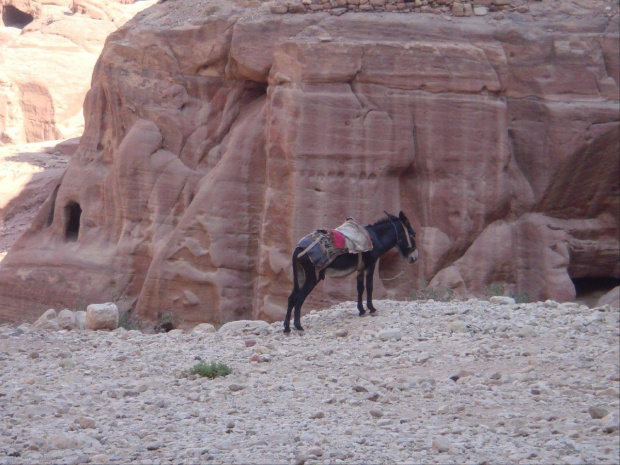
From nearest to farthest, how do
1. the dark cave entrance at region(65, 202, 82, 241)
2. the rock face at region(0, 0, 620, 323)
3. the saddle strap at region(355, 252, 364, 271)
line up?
the saddle strap at region(355, 252, 364, 271) → the rock face at region(0, 0, 620, 323) → the dark cave entrance at region(65, 202, 82, 241)

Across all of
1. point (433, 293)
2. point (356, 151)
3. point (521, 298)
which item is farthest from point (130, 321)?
point (521, 298)

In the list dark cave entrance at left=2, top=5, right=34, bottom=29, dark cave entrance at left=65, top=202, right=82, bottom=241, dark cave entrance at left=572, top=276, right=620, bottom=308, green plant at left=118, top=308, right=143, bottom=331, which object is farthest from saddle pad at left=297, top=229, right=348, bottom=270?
dark cave entrance at left=2, top=5, right=34, bottom=29

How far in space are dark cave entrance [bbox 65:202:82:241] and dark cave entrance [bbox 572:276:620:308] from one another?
1197 centimetres

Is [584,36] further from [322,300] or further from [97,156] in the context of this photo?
[97,156]

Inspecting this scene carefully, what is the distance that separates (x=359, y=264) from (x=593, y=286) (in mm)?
10794

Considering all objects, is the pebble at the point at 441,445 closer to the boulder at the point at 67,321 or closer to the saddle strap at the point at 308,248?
the saddle strap at the point at 308,248

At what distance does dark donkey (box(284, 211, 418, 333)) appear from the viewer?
1131 centimetres

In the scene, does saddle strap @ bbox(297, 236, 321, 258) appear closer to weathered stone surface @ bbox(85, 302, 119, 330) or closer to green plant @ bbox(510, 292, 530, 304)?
weathered stone surface @ bbox(85, 302, 119, 330)

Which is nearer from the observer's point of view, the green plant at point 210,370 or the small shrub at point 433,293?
the green plant at point 210,370

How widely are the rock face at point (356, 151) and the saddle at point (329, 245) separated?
20.9 ft

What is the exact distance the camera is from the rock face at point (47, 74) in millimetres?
38375

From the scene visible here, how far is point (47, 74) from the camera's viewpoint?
3891 cm

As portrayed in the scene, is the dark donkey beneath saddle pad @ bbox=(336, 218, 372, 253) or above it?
beneath

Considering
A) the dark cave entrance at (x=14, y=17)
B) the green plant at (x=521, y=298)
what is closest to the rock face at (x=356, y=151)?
the green plant at (x=521, y=298)
